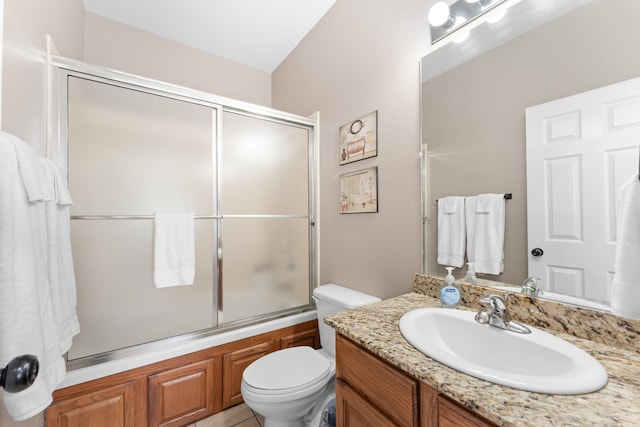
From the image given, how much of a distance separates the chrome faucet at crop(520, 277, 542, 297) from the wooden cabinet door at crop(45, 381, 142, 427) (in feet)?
6.24

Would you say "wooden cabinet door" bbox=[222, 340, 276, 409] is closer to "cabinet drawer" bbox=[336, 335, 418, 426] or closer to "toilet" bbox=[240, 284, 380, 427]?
"toilet" bbox=[240, 284, 380, 427]

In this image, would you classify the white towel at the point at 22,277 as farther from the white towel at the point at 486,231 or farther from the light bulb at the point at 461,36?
the light bulb at the point at 461,36

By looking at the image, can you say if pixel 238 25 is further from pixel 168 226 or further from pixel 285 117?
pixel 168 226

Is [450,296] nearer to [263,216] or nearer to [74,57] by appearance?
[263,216]

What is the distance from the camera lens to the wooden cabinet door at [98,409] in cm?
121

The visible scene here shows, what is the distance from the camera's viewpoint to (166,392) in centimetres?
144

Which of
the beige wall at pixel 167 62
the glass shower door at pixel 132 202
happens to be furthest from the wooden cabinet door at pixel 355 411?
the beige wall at pixel 167 62

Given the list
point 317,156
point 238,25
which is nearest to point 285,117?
point 317,156

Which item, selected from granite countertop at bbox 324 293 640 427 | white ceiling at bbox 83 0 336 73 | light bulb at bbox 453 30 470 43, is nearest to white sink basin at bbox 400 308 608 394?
granite countertop at bbox 324 293 640 427

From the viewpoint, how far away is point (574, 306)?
83 cm

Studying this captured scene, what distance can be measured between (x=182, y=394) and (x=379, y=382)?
1.32 metres

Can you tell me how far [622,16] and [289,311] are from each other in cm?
214

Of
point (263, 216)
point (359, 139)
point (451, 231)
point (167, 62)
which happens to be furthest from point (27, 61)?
point (451, 231)

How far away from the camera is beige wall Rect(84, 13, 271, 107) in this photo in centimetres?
195
